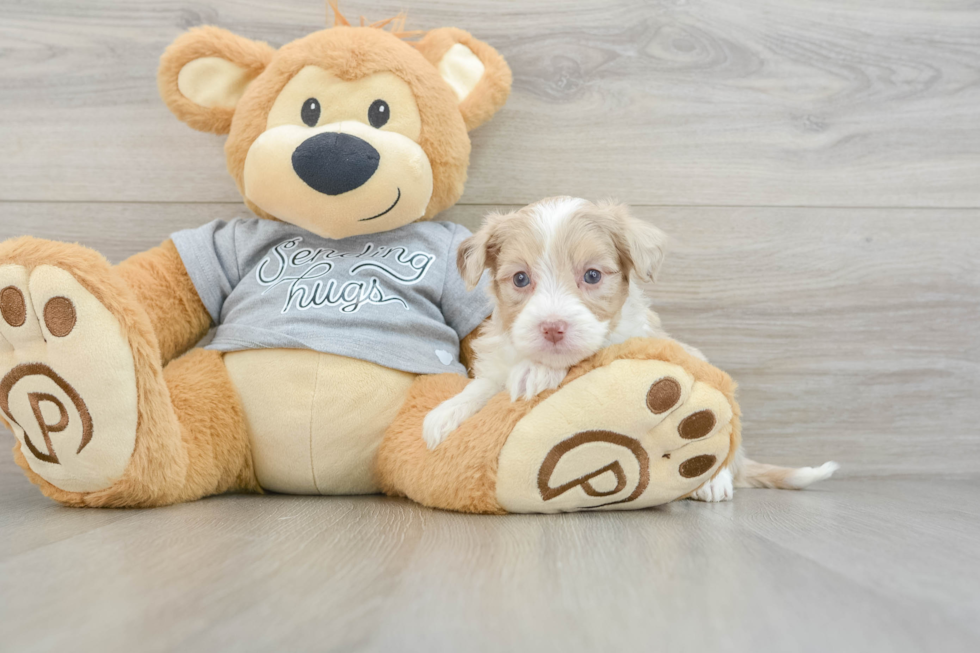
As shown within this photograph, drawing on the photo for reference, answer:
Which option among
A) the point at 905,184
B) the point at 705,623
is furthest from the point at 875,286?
the point at 705,623

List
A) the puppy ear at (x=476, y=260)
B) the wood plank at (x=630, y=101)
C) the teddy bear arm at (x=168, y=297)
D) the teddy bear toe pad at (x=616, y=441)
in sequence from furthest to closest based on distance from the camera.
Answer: the wood plank at (x=630, y=101)
the teddy bear arm at (x=168, y=297)
the puppy ear at (x=476, y=260)
the teddy bear toe pad at (x=616, y=441)

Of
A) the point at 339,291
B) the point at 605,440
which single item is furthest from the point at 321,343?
the point at 605,440

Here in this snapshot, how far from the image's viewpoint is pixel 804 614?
25.3 inches

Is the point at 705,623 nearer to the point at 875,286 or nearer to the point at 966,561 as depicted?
the point at 966,561

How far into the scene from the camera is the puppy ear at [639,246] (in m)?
1.16

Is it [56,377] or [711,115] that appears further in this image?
[711,115]

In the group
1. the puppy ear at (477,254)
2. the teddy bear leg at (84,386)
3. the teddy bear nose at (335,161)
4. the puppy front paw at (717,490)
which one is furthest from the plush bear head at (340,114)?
the puppy front paw at (717,490)

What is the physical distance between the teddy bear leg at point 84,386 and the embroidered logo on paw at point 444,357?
1.60ft

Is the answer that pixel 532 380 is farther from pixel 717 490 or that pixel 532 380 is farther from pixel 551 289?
pixel 717 490

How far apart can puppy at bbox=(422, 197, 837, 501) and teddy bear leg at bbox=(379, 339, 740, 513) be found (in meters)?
0.05

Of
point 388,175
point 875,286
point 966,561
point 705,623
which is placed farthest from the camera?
point 875,286

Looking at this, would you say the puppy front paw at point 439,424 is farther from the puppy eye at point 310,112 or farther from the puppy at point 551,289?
the puppy eye at point 310,112

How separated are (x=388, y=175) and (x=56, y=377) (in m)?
0.66

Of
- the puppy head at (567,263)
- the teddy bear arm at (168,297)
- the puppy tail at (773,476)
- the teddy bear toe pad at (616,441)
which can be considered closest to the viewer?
the teddy bear toe pad at (616,441)
